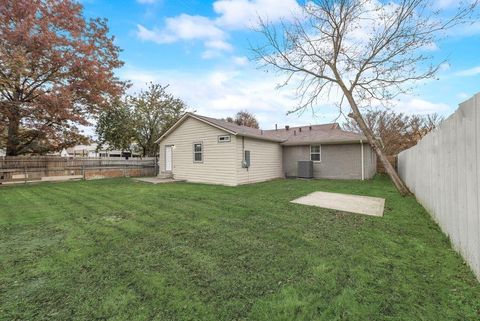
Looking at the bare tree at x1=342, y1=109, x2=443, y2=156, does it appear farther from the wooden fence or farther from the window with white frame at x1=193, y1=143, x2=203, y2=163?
the wooden fence

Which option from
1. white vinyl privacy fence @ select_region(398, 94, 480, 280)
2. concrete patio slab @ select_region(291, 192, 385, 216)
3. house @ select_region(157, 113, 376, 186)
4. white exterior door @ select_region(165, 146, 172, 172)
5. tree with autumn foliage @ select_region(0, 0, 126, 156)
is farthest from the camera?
white exterior door @ select_region(165, 146, 172, 172)

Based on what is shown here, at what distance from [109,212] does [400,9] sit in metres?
11.6

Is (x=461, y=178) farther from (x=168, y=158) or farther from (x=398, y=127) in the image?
(x=398, y=127)

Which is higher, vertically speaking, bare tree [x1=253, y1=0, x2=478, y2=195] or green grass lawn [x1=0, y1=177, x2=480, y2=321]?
bare tree [x1=253, y1=0, x2=478, y2=195]

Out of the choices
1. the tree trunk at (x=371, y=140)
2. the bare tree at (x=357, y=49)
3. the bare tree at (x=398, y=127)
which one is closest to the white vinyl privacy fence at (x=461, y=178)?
the bare tree at (x=357, y=49)

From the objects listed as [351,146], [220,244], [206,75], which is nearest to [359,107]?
[351,146]

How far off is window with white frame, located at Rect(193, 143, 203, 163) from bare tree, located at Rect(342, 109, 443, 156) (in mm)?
15781

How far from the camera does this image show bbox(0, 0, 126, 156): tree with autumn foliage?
10.9 m

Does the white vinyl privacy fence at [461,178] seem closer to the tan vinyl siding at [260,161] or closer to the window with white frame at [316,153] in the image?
the tan vinyl siding at [260,161]

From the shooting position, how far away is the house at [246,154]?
1124cm

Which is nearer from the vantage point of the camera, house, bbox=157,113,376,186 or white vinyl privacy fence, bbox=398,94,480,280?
white vinyl privacy fence, bbox=398,94,480,280

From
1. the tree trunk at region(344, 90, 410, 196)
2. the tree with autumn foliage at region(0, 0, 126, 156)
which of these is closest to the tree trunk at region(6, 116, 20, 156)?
the tree with autumn foliage at region(0, 0, 126, 156)

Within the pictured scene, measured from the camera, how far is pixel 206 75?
13.3m

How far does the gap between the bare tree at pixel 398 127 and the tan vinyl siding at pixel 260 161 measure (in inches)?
452
